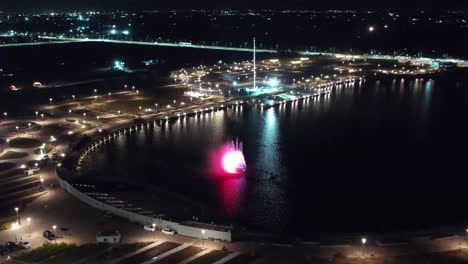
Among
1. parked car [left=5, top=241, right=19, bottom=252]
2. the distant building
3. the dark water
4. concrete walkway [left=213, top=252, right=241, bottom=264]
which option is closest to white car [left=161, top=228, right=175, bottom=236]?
the distant building

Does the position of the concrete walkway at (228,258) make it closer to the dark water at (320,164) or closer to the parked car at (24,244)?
the dark water at (320,164)

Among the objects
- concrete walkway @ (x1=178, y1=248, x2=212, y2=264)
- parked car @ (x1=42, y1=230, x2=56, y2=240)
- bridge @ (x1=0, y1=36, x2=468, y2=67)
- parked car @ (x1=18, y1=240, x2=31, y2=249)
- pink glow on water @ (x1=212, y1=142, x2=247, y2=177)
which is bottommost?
concrete walkway @ (x1=178, y1=248, x2=212, y2=264)

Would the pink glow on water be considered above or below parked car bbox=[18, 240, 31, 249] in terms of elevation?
above

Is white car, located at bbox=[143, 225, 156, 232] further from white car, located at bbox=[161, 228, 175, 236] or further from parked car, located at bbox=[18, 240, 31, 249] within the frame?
parked car, located at bbox=[18, 240, 31, 249]

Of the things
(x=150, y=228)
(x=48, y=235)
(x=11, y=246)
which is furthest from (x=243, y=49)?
(x=11, y=246)

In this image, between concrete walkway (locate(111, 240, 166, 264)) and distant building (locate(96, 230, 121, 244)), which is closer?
concrete walkway (locate(111, 240, 166, 264))

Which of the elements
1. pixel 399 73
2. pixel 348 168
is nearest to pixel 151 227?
pixel 348 168

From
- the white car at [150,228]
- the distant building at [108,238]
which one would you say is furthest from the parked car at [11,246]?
the white car at [150,228]

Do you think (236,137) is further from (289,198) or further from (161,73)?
(161,73)
